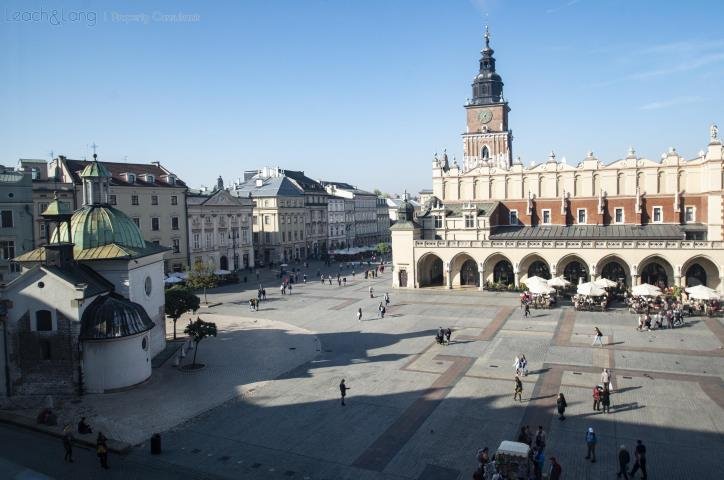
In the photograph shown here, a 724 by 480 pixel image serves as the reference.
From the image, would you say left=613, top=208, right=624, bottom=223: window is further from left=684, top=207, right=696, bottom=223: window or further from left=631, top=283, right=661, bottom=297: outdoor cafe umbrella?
left=631, top=283, right=661, bottom=297: outdoor cafe umbrella

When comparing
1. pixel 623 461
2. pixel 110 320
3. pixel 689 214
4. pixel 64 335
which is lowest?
pixel 623 461

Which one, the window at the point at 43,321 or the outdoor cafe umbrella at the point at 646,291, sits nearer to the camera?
the window at the point at 43,321

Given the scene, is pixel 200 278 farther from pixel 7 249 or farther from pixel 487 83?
pixel 487 83

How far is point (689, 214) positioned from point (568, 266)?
42.1 feet

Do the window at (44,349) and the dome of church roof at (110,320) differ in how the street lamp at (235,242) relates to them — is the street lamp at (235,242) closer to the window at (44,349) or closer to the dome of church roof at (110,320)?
the dome of church roof at (110,320)

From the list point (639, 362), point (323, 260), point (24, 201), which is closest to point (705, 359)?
point (639, 362)

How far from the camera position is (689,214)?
54438mm

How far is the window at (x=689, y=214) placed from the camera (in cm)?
5412

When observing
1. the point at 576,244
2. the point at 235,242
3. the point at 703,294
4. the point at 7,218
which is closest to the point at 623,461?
the point at 703,294

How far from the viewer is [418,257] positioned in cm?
5966

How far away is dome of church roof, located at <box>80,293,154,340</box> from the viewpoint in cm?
2702

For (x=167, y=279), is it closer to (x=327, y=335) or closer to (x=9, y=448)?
(x=327, y=335)

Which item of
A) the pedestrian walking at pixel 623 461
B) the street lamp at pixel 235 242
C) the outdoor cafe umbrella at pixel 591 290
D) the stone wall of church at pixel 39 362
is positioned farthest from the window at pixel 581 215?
the stone wall of church at pixel 39 362

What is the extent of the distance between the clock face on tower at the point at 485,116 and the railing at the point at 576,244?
1602 inches
